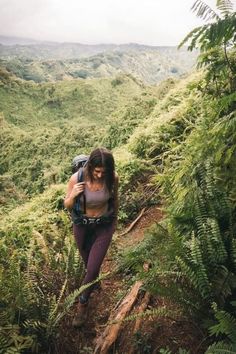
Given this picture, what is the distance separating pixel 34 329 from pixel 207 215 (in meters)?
1.85

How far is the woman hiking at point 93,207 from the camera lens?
3748 mm

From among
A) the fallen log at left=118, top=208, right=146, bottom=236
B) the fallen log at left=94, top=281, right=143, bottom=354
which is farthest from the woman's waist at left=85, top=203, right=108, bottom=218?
the fallen log at left=118, top=208, right=146, bottom=236

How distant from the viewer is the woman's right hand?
12.4ft

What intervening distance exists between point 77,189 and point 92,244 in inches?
25.8

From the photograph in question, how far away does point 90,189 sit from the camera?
385 centimetres

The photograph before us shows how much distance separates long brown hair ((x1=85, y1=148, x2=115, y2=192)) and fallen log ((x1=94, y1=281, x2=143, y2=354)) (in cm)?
115

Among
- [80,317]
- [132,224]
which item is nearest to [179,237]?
[80,317]

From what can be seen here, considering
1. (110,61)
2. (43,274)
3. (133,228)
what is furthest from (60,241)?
(110,61)

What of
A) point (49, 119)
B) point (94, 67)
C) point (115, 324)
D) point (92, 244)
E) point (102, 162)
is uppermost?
point (102, 162)

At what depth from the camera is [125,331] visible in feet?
11.2

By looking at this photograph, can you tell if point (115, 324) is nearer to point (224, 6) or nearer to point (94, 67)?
point (224, 6)

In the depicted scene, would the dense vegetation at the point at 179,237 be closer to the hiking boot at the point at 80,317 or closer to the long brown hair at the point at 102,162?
the hiking boot at the point at 80,317

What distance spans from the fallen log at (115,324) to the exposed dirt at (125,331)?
4cm

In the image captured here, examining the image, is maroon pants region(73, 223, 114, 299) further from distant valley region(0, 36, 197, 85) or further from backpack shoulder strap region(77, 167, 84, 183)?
distant valley region(0, 36, 197, 85)
